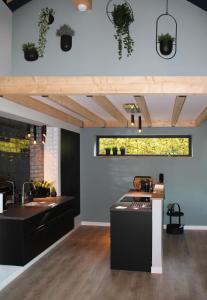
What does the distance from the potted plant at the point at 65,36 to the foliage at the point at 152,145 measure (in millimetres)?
3946

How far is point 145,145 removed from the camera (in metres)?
8.91

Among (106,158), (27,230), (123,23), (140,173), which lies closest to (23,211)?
(27,230)

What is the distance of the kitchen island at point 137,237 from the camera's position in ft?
17.3

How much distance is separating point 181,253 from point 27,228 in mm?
2972

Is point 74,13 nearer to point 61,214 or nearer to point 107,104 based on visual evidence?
point 107,104

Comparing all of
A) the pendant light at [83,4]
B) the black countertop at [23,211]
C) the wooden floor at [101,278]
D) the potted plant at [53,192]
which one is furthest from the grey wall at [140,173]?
the pendant light at [83,4]

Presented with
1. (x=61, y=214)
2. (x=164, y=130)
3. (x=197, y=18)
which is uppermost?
(x=197, y=18)

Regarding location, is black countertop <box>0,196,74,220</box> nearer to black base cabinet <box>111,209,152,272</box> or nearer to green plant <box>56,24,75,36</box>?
black base cabinet <box>111,209,152,272</box>

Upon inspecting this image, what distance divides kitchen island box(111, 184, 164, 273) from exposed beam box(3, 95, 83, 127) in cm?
201

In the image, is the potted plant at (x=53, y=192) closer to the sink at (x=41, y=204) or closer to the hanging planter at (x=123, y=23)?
the sink at (x=41, y=204)

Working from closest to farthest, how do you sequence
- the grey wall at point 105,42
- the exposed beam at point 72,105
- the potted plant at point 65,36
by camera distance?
the exposed beam at point 72,105
the potted plant at point 65,36
the grey wall at point 105,42

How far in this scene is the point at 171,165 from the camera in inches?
343

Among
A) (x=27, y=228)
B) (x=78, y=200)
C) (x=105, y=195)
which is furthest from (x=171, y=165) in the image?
(x=27, y=228)

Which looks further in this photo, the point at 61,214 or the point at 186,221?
the point at 186,221
